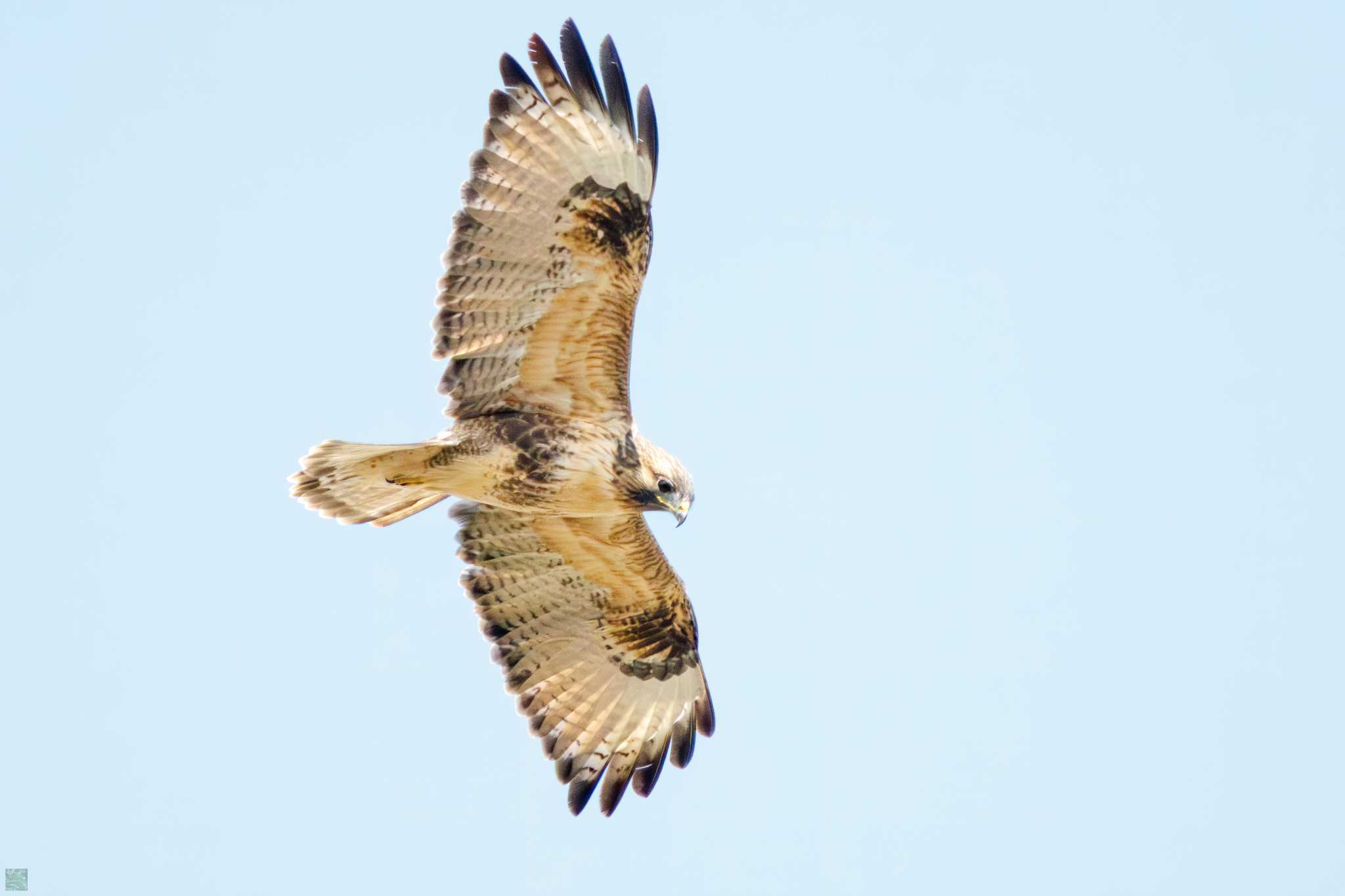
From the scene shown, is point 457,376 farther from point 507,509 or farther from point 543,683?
point 543,683

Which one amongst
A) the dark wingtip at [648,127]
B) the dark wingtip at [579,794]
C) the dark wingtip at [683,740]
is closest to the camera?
the dark wingtip at [648,127]

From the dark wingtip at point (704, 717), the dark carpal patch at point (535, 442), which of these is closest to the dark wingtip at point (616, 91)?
the dark carpal patch at point (535, 442)

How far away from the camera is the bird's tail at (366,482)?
328 inches

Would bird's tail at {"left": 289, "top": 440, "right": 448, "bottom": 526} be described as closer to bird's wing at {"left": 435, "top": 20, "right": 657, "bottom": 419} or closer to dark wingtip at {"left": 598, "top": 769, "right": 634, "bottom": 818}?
bird's wing at {"left": 435, "top": 20, "right": 657, "bottom": 419}

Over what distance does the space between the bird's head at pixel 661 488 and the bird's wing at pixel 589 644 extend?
2.78ft

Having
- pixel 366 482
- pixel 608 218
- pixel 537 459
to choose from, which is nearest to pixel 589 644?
pixel 537 459

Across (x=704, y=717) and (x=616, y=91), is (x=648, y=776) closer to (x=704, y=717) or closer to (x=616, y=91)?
(x=704, y=717)

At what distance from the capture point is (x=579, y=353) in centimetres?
834

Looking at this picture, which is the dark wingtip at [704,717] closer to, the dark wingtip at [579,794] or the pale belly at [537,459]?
the dark wingtip at [579,794]

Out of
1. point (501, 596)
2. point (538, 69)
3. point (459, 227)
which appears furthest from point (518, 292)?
point (501, 596)

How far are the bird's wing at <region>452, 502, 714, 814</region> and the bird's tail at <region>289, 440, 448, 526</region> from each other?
20.9 inches

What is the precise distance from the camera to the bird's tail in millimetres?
8344

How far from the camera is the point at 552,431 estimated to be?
8.40 meters

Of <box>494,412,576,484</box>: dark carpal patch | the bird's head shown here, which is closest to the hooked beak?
the bird's head
